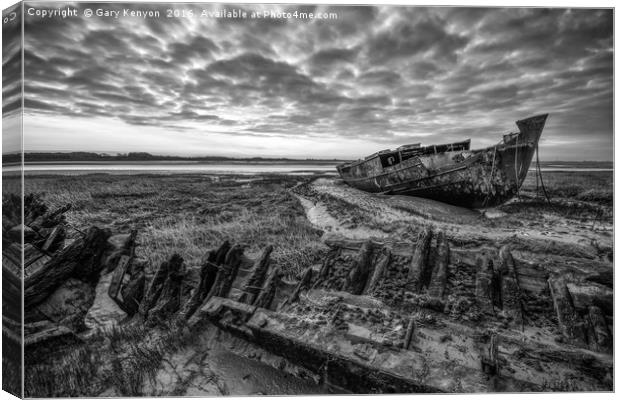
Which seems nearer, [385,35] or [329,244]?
[385,35]

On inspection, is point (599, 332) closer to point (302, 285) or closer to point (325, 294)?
point (325, 294)

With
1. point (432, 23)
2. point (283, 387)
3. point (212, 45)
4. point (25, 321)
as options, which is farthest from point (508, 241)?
point (25, 321)

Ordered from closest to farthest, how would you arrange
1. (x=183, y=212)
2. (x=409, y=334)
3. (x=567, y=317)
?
(x=409, y=334)
(x=567, y=317)
(x=183, y=212)

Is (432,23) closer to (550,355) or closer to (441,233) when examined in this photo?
(441,233)

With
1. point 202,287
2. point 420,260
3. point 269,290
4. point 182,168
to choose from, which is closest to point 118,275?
point 202,287

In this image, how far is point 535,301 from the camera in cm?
381

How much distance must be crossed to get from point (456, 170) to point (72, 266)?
574 centimetres

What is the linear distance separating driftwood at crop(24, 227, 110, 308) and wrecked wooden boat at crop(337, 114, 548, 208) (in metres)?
3.99

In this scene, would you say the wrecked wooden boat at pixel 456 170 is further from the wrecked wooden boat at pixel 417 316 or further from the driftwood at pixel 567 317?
the driftwood at pixel 567 317

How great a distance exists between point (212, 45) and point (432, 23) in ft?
8.60

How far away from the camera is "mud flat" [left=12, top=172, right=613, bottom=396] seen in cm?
323

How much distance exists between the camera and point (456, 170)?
17.7ft

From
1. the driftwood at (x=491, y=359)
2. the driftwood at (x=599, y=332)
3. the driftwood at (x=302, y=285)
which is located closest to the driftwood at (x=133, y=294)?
the driftwood at (x=302, y=285)

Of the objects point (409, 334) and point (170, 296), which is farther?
point (170, 296)
